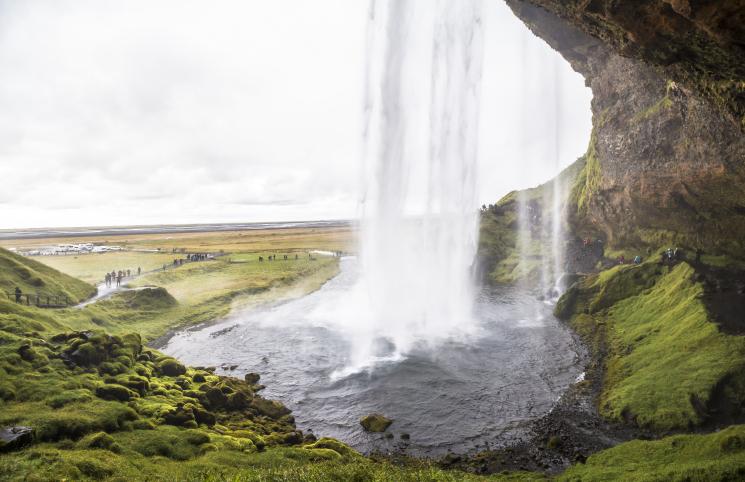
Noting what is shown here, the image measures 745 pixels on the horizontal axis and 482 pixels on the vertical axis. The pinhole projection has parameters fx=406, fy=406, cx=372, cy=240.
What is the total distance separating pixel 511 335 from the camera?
46.9m

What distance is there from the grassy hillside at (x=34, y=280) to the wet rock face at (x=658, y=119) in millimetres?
64359

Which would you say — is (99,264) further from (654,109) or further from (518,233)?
(654,109)

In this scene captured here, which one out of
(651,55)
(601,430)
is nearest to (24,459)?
(601,430)

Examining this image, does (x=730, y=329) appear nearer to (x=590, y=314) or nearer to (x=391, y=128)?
(x=590, y=314)

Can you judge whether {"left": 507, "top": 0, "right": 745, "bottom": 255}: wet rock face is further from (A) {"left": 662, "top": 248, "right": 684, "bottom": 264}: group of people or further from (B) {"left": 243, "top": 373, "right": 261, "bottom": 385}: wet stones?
(B) {"left": 243, "top": 373, "right": 261, "bottom": 385}: wet stones

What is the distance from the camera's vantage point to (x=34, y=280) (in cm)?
5419

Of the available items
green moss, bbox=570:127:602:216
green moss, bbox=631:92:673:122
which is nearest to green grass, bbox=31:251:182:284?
green moss, bbox=570:127:602:216

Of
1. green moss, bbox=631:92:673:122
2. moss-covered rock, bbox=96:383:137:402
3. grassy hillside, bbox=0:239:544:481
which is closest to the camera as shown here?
grassy hillside, bbox=0:239:544:481

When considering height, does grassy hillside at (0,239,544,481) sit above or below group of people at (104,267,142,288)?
below

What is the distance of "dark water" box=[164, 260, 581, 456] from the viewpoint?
27.8 metres

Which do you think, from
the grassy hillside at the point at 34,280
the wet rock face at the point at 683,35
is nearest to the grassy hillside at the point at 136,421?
the grassy hillside at the point at 34,280

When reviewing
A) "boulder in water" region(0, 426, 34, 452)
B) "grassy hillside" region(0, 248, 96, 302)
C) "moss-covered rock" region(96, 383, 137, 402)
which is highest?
"grassy hillside" region(0, 248, 96, 302)

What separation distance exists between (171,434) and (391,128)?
4330 centimetres

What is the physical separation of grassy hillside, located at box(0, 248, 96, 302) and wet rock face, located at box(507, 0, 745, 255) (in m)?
64.4
